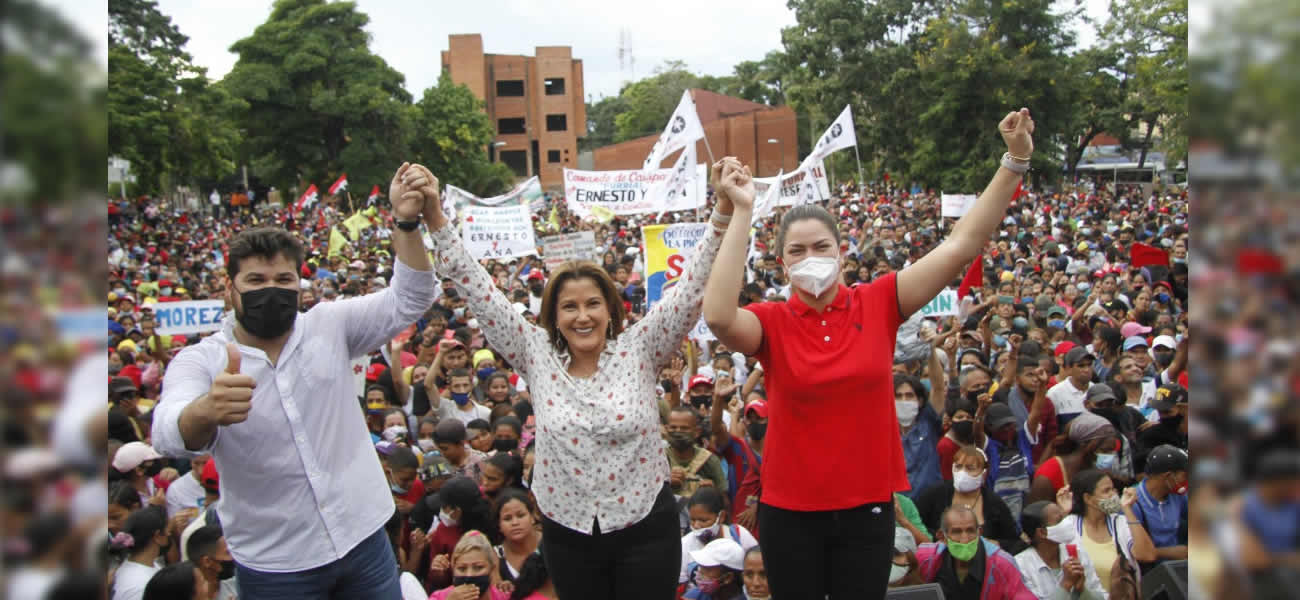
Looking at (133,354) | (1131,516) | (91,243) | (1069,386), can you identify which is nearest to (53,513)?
(91,243)

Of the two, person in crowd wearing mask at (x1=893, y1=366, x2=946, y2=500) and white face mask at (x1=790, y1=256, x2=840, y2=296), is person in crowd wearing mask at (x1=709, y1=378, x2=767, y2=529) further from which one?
white face mask at (x1=790, y1=256, x2=840, y2=296)

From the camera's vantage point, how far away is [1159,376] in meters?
7.17

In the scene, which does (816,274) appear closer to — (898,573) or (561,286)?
(561,286)

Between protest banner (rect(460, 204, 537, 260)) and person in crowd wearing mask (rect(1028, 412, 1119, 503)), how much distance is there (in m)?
8.82

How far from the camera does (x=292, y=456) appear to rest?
250 cm

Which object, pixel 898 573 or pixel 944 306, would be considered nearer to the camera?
pixel 898 573

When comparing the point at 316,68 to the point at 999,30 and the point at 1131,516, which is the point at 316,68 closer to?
the point at 999,30

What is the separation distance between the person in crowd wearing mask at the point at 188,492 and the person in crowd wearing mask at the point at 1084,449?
4.56 m

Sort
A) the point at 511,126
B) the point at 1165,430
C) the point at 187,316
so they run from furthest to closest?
the point at 511,126
the point at 187,316
the point at 1165,430

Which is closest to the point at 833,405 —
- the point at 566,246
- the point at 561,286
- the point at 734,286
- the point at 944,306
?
the point at 734,286

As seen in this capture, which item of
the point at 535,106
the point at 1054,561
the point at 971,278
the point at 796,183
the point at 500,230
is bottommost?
the point at 1054,561

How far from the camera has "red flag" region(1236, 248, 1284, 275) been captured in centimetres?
57

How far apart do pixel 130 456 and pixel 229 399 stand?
3.86m

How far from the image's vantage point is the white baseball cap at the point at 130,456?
517 centimetres
